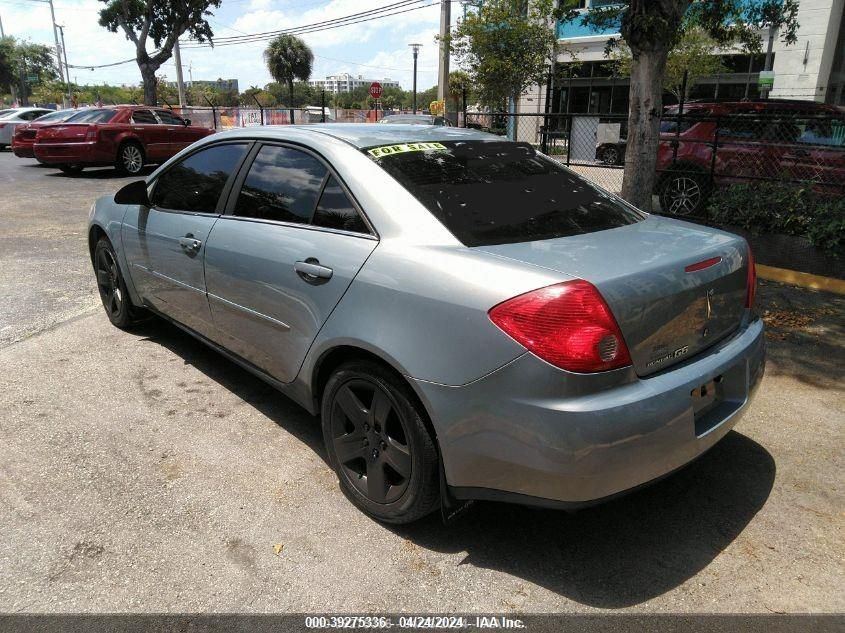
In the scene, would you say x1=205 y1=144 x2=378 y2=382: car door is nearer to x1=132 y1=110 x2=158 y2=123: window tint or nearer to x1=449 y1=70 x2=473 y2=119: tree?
x1=132 y1=110 x2=158 y2=123: window tint

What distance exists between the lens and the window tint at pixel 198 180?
366 centimetres

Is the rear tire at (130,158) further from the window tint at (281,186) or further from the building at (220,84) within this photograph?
the building at (220,84)

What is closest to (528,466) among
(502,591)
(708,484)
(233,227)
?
(502,591)

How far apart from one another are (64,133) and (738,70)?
83.1 feet

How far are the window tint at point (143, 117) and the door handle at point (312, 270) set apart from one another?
14.4 m

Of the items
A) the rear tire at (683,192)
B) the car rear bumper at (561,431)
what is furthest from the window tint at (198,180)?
the rear tire at (683,192)

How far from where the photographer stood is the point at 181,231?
382 centimetres

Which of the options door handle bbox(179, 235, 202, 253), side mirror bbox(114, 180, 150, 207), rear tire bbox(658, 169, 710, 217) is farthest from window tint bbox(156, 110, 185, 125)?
door handle bbox(179, 235, 202, 253)

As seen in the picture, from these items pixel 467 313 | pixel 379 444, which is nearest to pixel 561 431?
pixel 467 313

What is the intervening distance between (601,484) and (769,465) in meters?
1.54

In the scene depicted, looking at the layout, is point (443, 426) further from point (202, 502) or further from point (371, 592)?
point (202, 502)

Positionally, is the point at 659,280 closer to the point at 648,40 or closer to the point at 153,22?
the point at 648,40

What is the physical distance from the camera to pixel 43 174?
53.0ft

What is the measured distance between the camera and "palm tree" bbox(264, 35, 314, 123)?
6700cm
